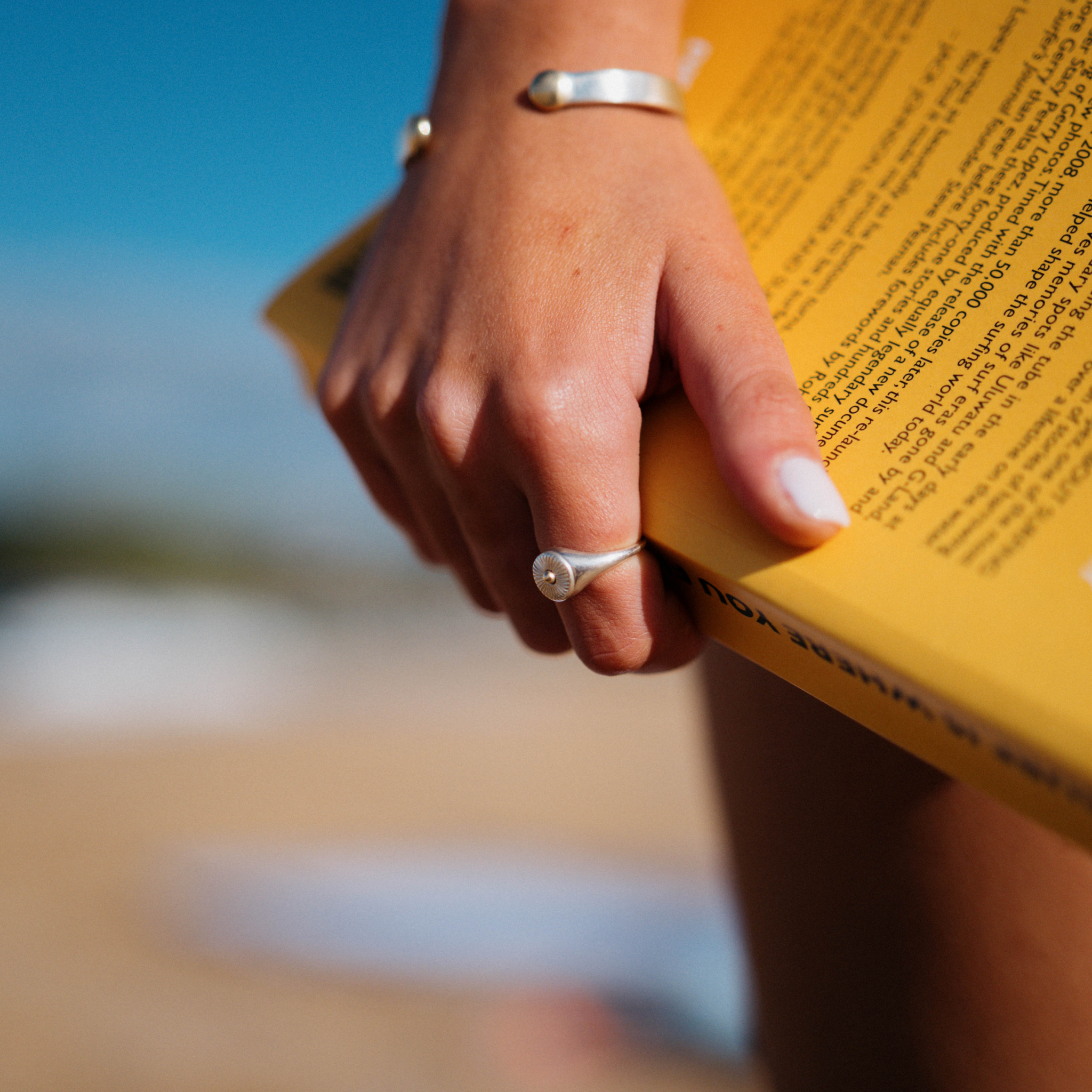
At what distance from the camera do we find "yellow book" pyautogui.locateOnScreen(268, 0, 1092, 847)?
0.42 meters

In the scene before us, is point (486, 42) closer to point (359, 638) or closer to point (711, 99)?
point (711, 99)

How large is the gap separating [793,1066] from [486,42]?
0.84 metres

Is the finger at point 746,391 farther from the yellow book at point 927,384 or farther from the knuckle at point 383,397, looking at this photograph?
the knuckle at point 383,397

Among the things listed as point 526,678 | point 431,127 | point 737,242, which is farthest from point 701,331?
point 526,678

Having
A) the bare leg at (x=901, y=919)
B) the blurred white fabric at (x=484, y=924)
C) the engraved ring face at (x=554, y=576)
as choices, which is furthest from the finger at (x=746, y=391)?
the blurred white fabric at (x=484, y=924)

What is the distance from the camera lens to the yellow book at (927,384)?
422 millimetres

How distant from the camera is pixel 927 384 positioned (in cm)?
52

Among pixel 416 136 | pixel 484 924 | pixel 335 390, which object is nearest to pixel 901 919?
pixel 335 390

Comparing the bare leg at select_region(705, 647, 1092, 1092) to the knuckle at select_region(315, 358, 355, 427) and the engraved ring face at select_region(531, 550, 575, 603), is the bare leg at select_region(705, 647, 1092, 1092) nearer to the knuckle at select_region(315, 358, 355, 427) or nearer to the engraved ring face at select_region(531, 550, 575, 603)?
the engraved ring face at select_region(531, 550, 575, 603)

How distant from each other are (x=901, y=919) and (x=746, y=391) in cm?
38

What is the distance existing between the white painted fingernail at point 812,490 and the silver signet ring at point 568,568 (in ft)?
0.36

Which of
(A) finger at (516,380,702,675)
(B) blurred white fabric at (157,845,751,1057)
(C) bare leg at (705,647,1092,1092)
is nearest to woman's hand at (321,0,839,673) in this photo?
(A) finger at (516,380,702,675)

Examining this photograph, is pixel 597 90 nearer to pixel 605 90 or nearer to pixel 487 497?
pixel 605 90

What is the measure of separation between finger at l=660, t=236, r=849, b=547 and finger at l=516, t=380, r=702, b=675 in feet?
0.17
